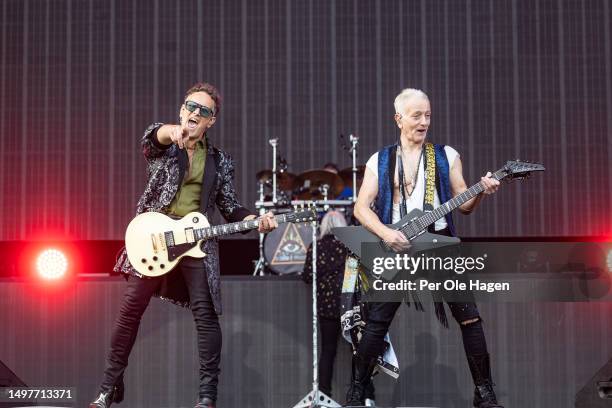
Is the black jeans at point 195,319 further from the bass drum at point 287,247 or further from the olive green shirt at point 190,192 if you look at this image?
the bass drum at point 287,247

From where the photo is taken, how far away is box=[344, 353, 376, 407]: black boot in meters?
4.67

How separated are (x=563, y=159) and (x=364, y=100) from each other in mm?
2204

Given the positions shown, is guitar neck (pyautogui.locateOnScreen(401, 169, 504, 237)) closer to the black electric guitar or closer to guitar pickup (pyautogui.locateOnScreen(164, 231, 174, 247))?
the black electric guitar

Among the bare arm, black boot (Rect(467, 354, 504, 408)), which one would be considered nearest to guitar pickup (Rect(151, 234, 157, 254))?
the bare arm

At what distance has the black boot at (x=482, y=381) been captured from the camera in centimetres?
449

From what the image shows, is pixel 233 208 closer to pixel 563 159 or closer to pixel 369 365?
pixel 369 365

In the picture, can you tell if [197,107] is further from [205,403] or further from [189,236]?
[205,403]

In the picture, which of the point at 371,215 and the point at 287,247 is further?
the point at 287,247

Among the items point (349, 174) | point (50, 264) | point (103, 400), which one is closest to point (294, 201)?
point (349, 174)

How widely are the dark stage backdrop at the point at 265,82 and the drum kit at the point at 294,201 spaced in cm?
39

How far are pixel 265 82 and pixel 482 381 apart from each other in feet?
17.9

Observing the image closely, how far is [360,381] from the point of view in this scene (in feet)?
15.4

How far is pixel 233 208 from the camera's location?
4906 millimetres

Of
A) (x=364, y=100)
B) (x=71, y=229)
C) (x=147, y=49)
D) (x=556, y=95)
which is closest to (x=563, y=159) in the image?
(x=556, y=95)
